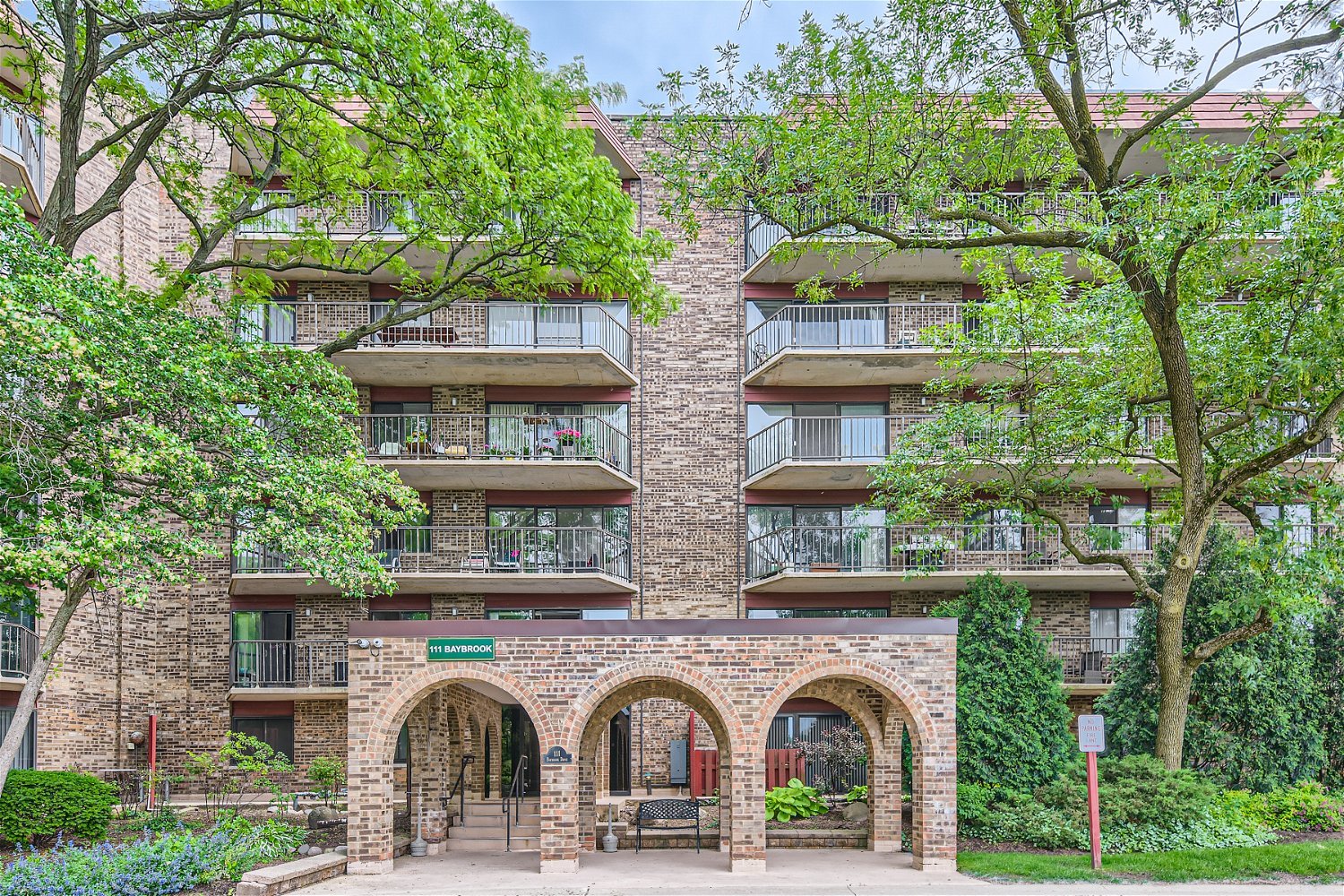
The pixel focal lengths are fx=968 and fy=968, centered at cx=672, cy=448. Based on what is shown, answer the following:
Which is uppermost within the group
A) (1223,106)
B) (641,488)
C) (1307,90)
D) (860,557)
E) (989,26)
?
(1223,106)

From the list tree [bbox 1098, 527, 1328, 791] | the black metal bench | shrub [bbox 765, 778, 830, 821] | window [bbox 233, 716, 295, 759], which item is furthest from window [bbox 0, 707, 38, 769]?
tree [bbox 1098, 527, 1328, 791]

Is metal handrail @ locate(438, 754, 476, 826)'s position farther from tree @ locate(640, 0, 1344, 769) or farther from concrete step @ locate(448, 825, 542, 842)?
tree @ locate(640, 0, 1344, 769)

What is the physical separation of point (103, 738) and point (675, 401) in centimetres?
1375

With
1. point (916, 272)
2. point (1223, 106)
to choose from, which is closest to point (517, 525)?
point (916, 272)

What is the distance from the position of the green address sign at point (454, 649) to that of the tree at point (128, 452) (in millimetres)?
1455

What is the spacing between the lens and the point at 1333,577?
1468 centimetres

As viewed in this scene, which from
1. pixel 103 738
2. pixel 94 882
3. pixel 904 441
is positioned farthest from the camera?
pixel 103 738

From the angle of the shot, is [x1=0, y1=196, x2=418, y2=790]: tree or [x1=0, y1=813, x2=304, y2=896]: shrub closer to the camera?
[x1=0, y1=196, x2=418, y2=790]: tree

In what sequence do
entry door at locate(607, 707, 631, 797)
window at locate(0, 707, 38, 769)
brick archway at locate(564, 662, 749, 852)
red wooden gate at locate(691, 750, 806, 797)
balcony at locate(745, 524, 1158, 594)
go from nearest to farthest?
brick archway at locate(564, 662, 749, 852) < window at locate(0, 707, 38, 769) < red wooden gate at locate(691, 750, 806, 797) < balcony at locate(745, 524, 1158, 594) < entry door at locate(607, 707, 631, 797)

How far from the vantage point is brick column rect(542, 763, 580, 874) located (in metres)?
13.3

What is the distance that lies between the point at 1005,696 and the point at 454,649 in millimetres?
9179

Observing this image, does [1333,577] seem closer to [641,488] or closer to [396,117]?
[641,488]

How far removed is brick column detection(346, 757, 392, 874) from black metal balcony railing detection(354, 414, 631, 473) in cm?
852

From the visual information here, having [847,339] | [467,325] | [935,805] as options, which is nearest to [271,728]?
[467,325]
